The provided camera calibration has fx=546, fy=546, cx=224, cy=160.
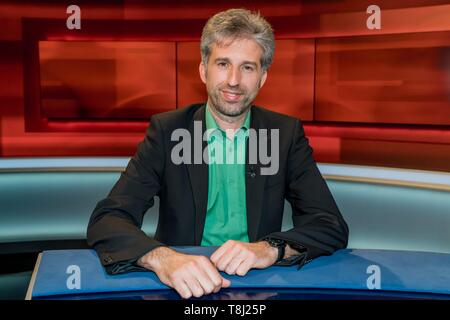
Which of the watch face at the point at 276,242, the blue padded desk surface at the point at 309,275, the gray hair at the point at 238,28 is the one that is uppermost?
the gray hair at the point at 238,28

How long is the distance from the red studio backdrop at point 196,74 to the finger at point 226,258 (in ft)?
6.90

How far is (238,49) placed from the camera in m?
1.72

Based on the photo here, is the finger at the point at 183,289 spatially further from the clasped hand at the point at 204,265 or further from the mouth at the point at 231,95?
the mouth at the point at 231,95

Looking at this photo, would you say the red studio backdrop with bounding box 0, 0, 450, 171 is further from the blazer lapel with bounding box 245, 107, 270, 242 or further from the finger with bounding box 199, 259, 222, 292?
the finger with bounding box 199, 259, 222, 292

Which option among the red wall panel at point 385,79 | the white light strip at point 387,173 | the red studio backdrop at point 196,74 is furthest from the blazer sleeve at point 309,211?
the red wall panel at point 385,79

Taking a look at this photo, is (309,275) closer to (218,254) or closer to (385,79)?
(218,254)

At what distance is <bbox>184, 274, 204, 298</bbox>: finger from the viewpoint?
3.36 feet

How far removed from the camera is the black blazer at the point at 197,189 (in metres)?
1.60

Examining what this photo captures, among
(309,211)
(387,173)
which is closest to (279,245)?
(309,211)

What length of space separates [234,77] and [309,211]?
0.48 metres

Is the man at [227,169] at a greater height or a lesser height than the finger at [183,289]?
greater

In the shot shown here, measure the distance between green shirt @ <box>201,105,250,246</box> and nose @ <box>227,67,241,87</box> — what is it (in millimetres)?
201
